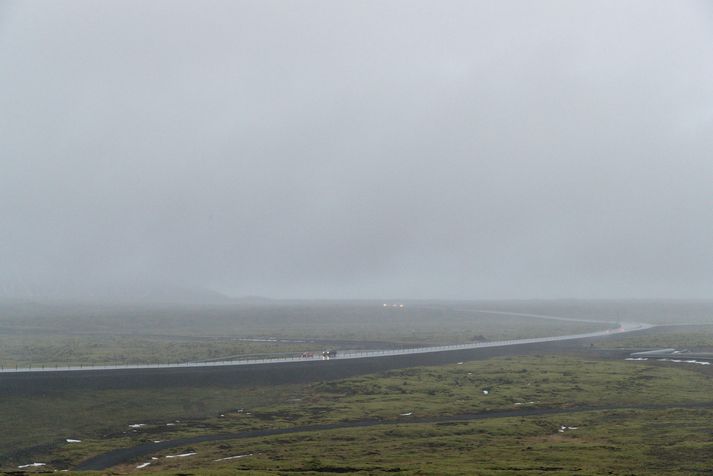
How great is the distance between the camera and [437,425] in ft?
242

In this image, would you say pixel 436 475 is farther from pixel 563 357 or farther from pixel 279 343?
pixel 279 343

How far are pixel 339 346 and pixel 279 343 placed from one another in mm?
17397

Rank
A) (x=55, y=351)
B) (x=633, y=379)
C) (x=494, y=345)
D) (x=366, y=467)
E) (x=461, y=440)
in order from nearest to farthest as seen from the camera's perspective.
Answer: (x=366, y=467) < (x=461, y=440) < (x=633, y=379) < (x=55, y=351) < (x=494, y=345)

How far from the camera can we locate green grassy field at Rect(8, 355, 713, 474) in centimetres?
5509

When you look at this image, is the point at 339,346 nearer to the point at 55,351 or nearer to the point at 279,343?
the point at 279,343

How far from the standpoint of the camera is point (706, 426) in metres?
69.6

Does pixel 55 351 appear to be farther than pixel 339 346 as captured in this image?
No

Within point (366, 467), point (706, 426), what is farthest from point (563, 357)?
point (366, 467)

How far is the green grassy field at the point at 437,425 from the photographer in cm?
5509

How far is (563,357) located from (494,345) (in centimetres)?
2661

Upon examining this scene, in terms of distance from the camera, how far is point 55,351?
14412 centimetres

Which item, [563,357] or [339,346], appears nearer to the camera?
[563,357]

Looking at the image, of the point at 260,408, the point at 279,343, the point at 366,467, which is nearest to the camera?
the point at 366,467

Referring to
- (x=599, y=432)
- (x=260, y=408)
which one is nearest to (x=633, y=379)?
(x=599, y=432)
